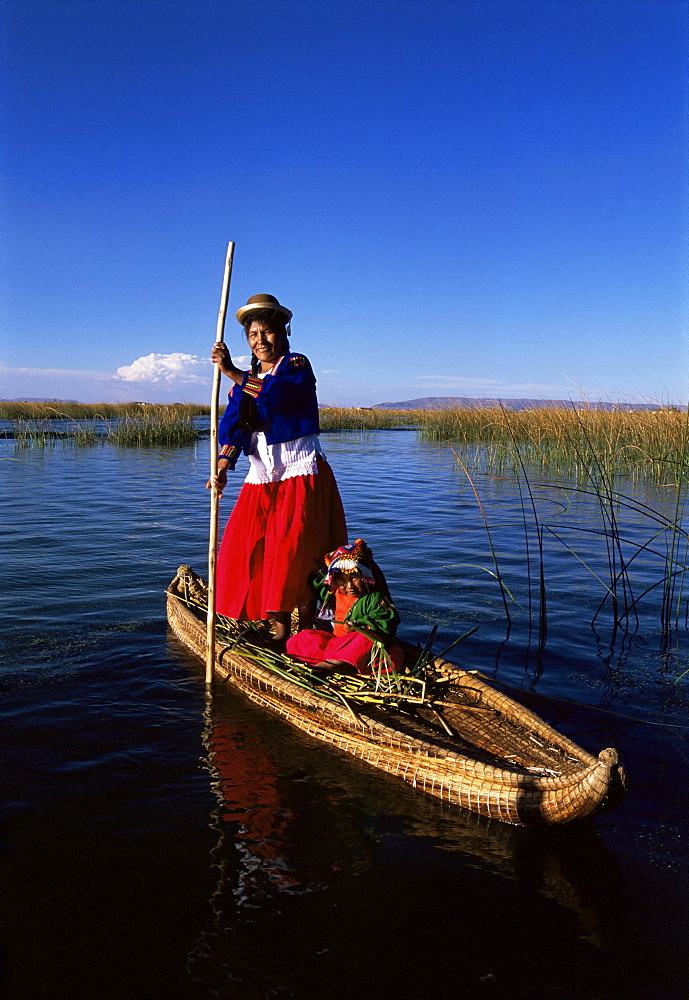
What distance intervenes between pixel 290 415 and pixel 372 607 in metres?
1.19

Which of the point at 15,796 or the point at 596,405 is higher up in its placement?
the point at 596,405

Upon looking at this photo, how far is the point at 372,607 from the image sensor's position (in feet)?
12.2

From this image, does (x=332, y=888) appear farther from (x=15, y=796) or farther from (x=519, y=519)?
(x=519, y=519)

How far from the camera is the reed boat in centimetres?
258

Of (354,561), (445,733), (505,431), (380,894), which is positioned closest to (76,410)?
(505,431)

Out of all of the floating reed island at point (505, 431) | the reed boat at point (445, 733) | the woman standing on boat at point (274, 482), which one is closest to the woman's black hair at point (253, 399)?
the woman standing on boat at point (274, 482)

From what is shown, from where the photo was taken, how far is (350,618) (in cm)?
381

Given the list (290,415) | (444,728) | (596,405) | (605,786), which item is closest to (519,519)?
(596,405)

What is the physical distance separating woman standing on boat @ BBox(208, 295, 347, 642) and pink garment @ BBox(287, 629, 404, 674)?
21 centimetres

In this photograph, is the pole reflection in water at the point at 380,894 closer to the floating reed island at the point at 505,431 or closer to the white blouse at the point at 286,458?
the white blouse at the point at 286,458

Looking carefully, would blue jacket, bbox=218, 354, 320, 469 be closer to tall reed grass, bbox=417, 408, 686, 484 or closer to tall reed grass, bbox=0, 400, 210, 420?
tall reed grass, bbox=417, 408, 686, 484

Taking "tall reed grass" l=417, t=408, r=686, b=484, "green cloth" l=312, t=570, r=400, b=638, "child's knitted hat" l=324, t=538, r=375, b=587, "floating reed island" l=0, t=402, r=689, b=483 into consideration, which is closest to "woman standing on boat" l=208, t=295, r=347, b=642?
"child's knitted hat" l=324, t=538, r=375, b=587

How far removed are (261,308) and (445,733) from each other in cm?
240

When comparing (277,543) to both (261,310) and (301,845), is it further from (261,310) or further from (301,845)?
(301,845)
